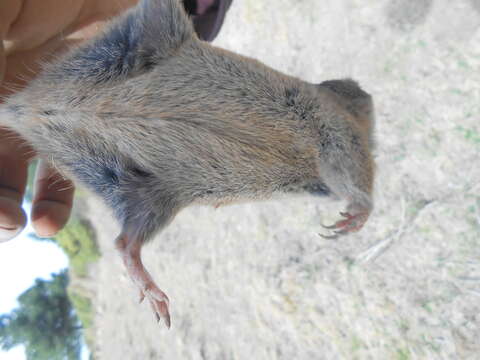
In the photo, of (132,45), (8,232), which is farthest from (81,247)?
(132,45)

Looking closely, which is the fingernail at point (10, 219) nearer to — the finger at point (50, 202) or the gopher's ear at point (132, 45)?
the finger at point (50, 202)

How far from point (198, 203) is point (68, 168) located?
43cm

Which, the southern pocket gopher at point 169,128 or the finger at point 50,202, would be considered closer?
the southern pocket gopher at point 169,128

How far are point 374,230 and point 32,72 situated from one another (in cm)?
192

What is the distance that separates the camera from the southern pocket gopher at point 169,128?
1189mm

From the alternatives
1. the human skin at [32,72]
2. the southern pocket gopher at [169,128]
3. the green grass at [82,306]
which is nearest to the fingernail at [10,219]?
the human skin at [32,72]

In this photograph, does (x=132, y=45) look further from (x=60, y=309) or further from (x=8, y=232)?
(x=60, y=309)

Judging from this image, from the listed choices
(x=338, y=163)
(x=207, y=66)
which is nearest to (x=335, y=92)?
(x=338, y=163)

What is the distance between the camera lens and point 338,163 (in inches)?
50.6

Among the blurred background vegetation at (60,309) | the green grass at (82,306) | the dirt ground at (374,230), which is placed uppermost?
the dirt ground at (374,230)

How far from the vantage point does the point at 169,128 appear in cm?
118

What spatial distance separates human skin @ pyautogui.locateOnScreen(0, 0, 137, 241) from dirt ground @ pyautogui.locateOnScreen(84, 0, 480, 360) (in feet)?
1.02

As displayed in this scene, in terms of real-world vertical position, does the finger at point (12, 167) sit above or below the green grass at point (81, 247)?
above

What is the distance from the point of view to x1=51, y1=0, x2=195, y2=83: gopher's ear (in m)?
1.27
